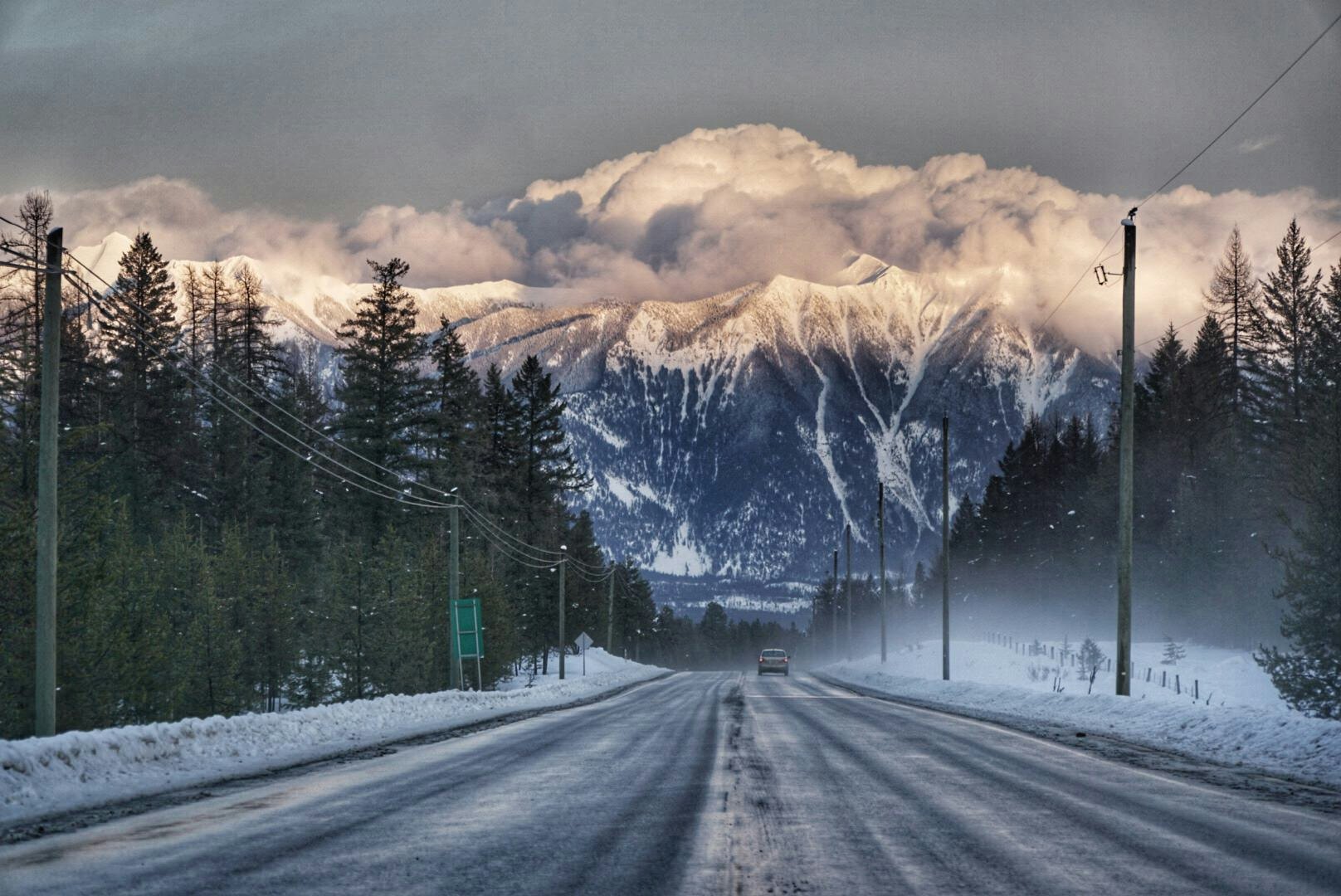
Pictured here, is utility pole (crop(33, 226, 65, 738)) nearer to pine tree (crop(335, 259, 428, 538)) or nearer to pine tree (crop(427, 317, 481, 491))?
pine tree (crop(335, 259, 428, 538))

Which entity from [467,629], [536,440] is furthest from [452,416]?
[467,629]

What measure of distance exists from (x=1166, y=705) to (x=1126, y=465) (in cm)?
682

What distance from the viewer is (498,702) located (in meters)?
39.6

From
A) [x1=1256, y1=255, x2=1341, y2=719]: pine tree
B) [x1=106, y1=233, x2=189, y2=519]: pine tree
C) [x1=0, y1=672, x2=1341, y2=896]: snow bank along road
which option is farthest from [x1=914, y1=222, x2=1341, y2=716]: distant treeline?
[x1=106, y1=233, x2=189, y2=519]: pine tree

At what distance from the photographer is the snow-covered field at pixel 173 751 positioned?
1277 centimetres

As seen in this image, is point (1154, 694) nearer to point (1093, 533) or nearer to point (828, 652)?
point (1093, 533)

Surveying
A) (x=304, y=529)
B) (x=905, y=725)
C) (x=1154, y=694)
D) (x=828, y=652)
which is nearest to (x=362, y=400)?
(x=304, y=529)

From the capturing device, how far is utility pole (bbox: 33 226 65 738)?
16984 mm

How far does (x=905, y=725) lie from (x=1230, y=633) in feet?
181

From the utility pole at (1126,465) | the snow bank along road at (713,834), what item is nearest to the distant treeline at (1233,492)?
the utility pole at (1126,465)

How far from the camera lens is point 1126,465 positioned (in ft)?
93.3

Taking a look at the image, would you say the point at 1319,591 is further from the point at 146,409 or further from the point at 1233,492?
the point at 146,409

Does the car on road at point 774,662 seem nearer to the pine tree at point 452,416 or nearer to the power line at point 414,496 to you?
the power line at point 414,496

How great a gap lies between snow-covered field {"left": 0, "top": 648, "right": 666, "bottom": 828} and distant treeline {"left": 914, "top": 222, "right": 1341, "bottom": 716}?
2674cm
